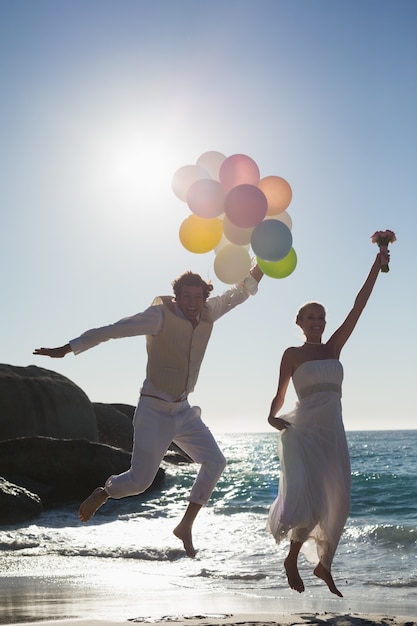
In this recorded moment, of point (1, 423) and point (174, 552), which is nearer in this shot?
point (174, 552)

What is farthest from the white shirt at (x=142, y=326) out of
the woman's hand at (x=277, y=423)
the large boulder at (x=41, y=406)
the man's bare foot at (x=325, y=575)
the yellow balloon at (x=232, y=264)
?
the large boulder at (x=41, y=406)

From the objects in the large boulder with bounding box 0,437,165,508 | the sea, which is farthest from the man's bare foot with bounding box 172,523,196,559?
the large boulder with bounding box 0,437,165,508

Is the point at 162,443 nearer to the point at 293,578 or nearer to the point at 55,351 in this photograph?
the point at 55,351

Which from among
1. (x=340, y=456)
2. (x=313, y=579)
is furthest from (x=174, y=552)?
(x=340, y=456)

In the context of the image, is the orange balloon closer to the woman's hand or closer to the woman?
the woman

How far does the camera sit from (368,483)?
2883cm

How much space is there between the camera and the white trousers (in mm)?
6582

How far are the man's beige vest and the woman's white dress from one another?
1036mm

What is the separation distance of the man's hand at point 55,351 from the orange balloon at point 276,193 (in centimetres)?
261

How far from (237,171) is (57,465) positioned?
1254 centimetres

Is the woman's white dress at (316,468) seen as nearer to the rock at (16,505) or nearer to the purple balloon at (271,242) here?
the purple balloon at (271,242)

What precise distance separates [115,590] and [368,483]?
21.5m

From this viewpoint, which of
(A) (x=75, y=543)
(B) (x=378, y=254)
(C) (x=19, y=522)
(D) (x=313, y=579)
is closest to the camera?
(B) (x=378, y=254)

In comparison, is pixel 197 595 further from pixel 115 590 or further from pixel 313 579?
pixel 313 579
